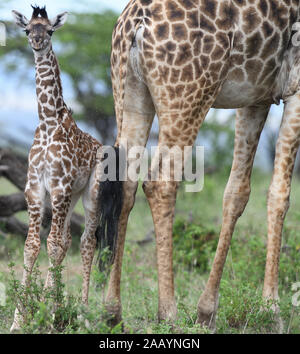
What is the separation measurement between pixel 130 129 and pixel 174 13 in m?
0.86

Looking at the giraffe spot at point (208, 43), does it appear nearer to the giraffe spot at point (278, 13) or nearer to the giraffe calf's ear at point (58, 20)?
the giraffe spot at point (278, 13)

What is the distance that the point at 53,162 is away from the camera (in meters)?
4.00

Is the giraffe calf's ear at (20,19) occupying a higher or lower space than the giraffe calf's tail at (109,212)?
higher

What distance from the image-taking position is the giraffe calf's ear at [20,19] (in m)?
3.95

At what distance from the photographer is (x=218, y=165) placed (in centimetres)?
1585

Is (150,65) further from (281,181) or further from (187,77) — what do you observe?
(281,181)

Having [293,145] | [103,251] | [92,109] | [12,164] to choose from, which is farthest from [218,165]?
[103,251]

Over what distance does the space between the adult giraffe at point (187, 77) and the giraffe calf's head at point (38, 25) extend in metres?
0.45

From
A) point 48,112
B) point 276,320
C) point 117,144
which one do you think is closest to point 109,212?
point 117,144

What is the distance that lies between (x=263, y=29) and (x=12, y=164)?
404 cm

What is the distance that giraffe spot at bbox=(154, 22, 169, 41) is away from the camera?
3.74m

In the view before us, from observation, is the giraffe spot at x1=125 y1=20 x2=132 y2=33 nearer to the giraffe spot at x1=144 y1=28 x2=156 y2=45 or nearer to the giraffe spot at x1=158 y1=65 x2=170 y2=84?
the giraffe spot at x1=144 y1=28 x2=156 y2=45

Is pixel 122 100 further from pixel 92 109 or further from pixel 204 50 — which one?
pixel 92 109

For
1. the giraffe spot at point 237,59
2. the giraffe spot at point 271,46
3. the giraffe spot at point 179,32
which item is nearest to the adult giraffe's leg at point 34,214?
the giraffe spot at point 179,32
